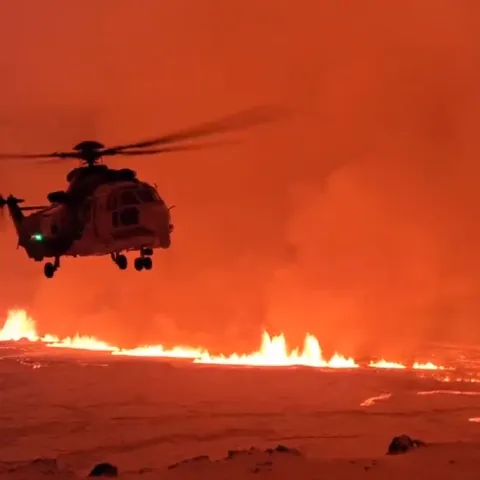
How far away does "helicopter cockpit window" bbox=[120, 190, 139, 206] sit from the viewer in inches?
701

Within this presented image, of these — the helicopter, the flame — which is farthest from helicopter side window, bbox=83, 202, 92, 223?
the flame

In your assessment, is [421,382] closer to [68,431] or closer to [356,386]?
[356,386]

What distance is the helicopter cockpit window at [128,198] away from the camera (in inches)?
701

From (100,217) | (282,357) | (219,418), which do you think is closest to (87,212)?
(100,217)

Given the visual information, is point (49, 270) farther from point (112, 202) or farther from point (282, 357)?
point (282, 357)

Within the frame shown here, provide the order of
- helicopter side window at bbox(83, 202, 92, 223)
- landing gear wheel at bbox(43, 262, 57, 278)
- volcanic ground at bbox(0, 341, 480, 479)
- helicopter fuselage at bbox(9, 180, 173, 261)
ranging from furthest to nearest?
volcanic ground at bbox(0, 341, 480, 479), landing gear wheel at bbox(43, 262, 57, 278), helicopter side window at bbox(83, 202, 92, 223), helicopter fuselage at bbox(9, 180, 173, 261)

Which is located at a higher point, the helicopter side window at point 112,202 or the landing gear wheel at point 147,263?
the helicopter side window at point 112,202

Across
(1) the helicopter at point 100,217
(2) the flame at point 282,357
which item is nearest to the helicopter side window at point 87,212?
(1) the helicopter at point 100,217

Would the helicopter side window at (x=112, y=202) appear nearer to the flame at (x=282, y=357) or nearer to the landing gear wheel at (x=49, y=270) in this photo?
the landing gear wheel at (x=49, y=270)

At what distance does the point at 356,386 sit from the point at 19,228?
44.1m

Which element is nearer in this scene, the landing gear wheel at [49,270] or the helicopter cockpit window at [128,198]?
the helicopter cockpit window at [128,198]

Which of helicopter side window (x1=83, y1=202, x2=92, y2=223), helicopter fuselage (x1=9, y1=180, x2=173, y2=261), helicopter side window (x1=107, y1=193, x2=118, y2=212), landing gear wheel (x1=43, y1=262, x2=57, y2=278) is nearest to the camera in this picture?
helicopter fuselage (x1=9, y1=180, x2=173, y2=261)

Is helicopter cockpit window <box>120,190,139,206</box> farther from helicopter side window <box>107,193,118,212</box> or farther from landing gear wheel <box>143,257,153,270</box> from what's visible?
landing gear wheel <box>143,257,153,270</box>

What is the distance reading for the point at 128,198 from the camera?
17922 millimetres
